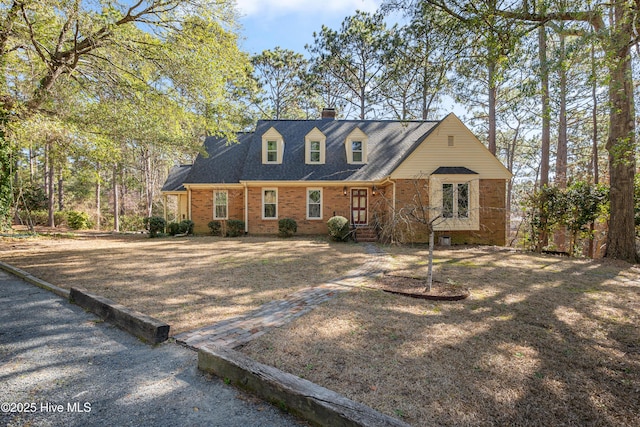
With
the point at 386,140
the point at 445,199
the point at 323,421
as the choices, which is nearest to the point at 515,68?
the point at 445,199

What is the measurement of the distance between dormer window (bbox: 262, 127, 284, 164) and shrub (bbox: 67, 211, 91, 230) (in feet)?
49.9

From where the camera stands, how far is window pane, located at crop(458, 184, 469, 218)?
13.3m

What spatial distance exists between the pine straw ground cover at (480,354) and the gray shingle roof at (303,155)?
10550mm

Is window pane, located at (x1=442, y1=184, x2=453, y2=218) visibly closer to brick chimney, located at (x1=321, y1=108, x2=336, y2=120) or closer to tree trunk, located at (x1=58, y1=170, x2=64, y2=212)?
brick chimney, located at (x1=321, y1=108, x2=336, y2=120)

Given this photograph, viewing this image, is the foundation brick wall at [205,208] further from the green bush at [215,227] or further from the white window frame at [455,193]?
the white window frame at [455,193]

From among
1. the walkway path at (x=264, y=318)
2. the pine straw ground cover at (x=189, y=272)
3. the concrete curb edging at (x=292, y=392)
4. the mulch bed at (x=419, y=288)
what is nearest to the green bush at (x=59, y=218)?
the pine straw ground cover at (x=189, y=272)

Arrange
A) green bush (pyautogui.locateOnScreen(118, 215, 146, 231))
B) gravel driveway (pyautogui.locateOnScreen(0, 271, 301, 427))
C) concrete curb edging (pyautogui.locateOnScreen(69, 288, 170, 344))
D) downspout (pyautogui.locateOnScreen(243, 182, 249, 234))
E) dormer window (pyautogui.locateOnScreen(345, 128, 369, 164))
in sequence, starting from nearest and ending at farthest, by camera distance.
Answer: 1. gravel driveway (pyautogui.locateOnScreen(0, 271, 301, 427))
2. concrete curb edging (pyautogui.locateOnScreen(69, 288, 170, 344))
3. downspout (pyautogui.locateOnScreen(243, 182, 249, 234))
4. dormer window (pyautogui.locateOnScreen(345, 128, 369, 164))
5. green bush (pyautogui.locateOnScreen(118, 215, 146, 231))

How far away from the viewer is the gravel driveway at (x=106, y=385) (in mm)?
2393

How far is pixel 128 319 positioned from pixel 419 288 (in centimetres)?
482

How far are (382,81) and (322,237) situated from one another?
45.7 feet

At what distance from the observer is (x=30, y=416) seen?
7.88ft

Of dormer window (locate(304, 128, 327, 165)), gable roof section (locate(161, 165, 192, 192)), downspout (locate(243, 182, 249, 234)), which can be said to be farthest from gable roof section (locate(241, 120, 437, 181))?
gable roof section (locate(161, 165, 192, 192))

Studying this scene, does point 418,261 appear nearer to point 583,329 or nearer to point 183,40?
point 583,329

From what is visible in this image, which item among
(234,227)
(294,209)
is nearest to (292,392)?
(234,227)
